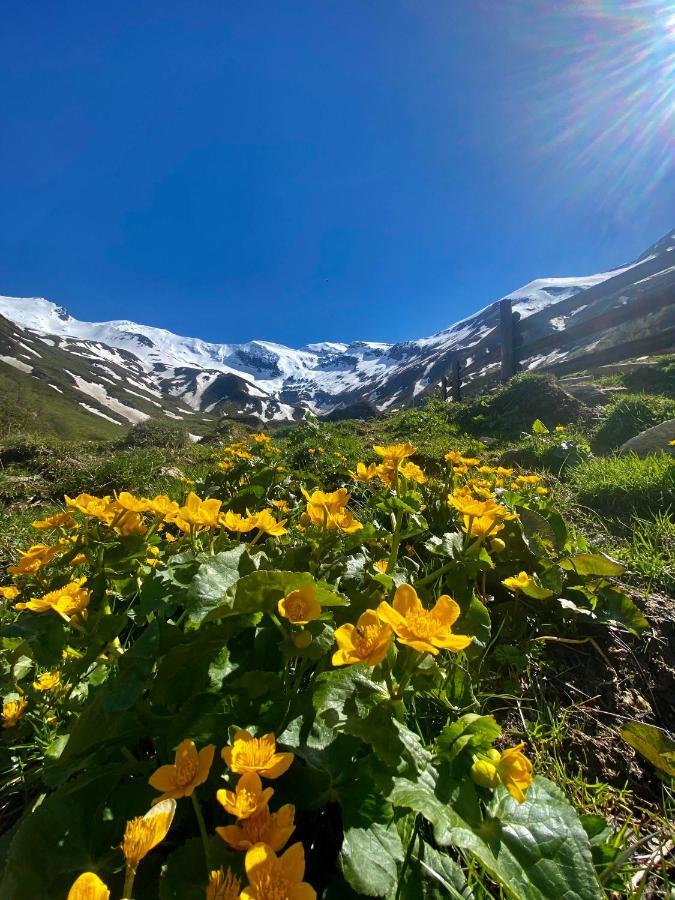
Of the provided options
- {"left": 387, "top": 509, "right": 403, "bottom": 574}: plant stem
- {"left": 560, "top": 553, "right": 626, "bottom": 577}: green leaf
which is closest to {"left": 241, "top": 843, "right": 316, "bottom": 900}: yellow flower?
{"left": 387, "top": 509, "right": 403, "bottom": 574}: plant stem

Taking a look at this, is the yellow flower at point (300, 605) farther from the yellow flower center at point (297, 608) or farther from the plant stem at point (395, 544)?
the plant stem at point (395, 544)

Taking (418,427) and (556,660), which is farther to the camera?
(418,427)

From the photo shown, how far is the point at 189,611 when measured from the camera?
1145 millimetres

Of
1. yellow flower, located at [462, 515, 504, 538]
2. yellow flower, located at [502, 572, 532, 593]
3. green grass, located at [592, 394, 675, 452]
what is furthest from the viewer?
green grass, located at [592, 394, 675, 452]

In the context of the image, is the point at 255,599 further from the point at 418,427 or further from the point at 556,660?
the point at 418,427

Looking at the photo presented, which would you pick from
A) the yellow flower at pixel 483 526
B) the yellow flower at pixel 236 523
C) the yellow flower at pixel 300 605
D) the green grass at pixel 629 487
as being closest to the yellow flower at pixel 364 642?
the yellow flower at pixel 300 605

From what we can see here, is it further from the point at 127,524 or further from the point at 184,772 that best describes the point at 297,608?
the point at 127,524

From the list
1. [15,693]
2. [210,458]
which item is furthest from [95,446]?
[15,693]

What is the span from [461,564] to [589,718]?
0.76 m

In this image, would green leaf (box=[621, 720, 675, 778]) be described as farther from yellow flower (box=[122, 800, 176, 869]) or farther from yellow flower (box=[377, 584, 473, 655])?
yellow flower (box=[122, 800, 176, 869])

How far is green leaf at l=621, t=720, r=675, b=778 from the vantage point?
50.6 inches

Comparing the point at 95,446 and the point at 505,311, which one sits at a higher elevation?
the point at 505,311

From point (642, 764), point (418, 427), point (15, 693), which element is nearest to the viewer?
point (642, 764)

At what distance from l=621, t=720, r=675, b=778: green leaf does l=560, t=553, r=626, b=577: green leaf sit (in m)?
0.69
